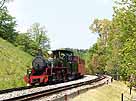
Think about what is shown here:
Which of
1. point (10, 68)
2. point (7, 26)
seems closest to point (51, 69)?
point (10, 68)

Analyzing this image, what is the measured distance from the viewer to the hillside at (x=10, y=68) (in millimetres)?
41062

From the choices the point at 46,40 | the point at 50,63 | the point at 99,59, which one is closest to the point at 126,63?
the point at 50,63

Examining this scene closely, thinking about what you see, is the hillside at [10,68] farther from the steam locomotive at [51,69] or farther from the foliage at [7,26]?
the foliage at [7,26]

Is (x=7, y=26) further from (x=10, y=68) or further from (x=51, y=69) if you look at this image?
(x=51, y=69)

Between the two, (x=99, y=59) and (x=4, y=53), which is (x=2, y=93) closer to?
(x=4, y=53)

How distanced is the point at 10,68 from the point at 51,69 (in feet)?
44.9

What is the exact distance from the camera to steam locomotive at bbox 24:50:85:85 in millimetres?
38406

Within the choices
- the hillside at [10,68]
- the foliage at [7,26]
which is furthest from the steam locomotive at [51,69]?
the foliage at [7,26]

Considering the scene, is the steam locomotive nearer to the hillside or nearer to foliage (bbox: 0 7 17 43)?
the hillside

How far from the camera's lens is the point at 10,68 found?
51.8 meters

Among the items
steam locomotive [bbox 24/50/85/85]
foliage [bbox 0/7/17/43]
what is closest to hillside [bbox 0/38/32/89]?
steam locomotive [bbox 24/50/85/85]

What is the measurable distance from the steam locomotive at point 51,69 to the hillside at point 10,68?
2.73 m

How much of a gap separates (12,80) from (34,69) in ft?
11.2

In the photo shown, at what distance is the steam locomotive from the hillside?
273 cm
